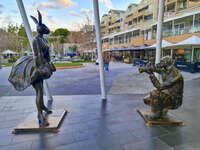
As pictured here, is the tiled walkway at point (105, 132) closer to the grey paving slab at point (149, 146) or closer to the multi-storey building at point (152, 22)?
the grey paving slab at point (149, 146)

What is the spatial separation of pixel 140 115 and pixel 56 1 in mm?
4112

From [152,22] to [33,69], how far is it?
23.9 meters

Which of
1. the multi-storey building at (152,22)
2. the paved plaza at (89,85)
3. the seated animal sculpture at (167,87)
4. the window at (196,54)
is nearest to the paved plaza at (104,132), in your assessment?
the seated animal sculpture at (167,87)

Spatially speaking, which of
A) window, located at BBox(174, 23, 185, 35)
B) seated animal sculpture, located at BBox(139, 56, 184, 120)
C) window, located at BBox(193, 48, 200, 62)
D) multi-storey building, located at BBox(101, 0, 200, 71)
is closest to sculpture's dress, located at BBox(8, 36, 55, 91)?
seated animal sculpture, located at BBox(139, 56, 184, 120)

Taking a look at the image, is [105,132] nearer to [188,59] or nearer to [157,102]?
[157,102]

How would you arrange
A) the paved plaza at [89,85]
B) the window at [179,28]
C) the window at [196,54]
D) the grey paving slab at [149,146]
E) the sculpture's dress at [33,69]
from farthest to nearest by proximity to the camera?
the window at [179,28] < the window at [196,54] < the paved plaza at [89,85] < the sculpture's dress at [33,69] < the grey paving slab at [149,146]

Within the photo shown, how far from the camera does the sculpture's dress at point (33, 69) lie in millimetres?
2523

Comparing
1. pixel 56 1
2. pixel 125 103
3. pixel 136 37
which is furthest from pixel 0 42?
pixel 125 103

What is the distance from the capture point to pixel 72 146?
2.18m

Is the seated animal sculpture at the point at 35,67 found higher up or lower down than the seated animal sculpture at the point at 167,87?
higher up

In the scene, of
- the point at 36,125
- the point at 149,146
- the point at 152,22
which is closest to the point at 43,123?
the point at 36,125

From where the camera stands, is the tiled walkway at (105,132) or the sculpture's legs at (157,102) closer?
the tiled walkway at (105,132)

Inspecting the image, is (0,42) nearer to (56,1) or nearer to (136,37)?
(136,37)

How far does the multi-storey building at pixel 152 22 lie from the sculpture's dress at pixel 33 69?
8.73 metres
